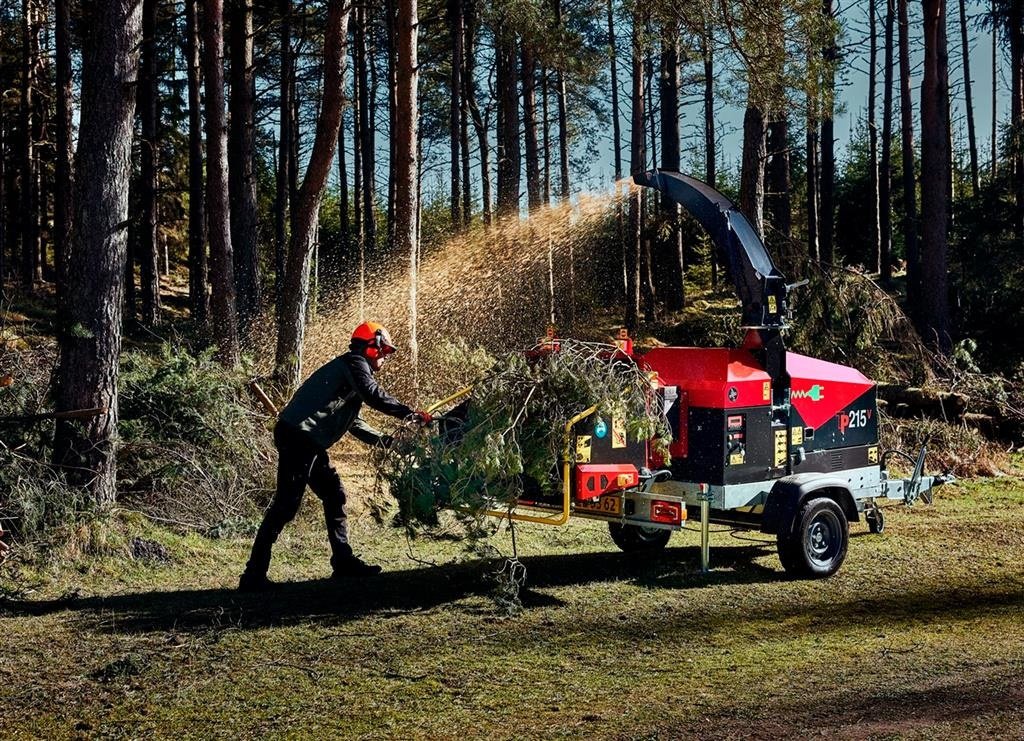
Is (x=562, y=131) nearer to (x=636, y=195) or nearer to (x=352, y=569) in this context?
(x=636, y=195)

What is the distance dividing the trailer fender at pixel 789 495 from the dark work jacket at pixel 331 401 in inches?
121

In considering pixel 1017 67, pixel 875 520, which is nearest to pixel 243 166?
pixel 875 520

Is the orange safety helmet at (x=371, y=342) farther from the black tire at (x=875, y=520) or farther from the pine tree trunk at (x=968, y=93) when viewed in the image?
the pine tree trunk at (x=968, y=93)

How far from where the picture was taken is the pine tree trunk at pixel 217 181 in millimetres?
15656

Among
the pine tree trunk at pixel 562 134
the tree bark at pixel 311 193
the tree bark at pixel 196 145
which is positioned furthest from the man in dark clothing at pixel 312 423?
the pine tree trunk at pixel 562 134

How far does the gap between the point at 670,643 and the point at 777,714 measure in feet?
4.66

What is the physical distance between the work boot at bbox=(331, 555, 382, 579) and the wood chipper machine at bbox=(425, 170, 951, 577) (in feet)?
4.43

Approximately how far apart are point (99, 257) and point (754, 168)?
11.8 m

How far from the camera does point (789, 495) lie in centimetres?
842

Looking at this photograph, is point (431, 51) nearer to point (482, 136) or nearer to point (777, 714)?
point (482, 136)

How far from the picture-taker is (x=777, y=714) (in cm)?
546

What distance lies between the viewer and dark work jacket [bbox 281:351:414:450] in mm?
8234

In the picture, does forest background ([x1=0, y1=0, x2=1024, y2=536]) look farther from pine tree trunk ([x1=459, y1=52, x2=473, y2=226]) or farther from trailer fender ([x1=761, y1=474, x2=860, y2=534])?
trailer fender ([x1=761, y1=474, x2=860, y2=534])

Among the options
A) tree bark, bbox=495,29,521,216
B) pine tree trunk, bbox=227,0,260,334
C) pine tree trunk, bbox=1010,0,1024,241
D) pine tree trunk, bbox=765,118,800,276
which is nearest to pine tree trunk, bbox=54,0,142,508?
pine tree trunk, bbox=227,0,260,334
